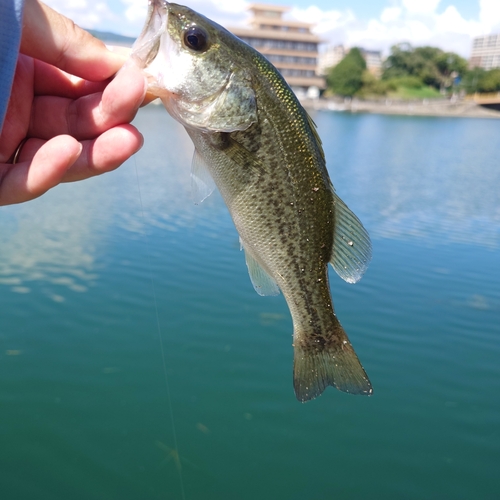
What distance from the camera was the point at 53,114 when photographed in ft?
10.0

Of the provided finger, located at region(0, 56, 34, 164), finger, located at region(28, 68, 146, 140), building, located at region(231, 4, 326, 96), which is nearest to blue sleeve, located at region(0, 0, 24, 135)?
finger, located at region(28, 68, 146, 140)

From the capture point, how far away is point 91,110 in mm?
2854

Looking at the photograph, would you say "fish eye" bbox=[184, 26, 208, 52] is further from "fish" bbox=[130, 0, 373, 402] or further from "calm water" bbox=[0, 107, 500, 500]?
"calm water" bbox=[0, 107, 500, 500]

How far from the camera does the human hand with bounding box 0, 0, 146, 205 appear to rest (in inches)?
98.9

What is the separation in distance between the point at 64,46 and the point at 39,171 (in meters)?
0.71

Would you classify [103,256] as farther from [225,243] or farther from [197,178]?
[197,178]

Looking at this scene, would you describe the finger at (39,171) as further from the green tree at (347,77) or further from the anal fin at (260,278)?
the green tree at (347,77)

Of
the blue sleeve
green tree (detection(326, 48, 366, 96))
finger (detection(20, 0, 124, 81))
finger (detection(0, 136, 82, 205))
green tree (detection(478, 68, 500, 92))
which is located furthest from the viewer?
green tree (detection(326, 48, 366, 96))

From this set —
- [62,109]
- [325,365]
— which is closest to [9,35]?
[62,109]

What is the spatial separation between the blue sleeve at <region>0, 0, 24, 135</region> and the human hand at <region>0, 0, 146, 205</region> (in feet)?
1.06

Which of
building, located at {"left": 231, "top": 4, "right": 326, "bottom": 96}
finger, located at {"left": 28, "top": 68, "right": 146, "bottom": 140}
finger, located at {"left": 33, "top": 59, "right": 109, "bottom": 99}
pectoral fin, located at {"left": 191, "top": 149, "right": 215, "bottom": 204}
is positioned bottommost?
pectoral fin, located at {"left": 191, "top": 149, "right": 215, "bottom": 204}

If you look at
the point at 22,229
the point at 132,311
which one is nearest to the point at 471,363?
the point at 132,311

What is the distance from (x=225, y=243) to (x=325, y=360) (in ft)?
33.5

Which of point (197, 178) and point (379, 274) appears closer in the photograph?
point (197, 178)
